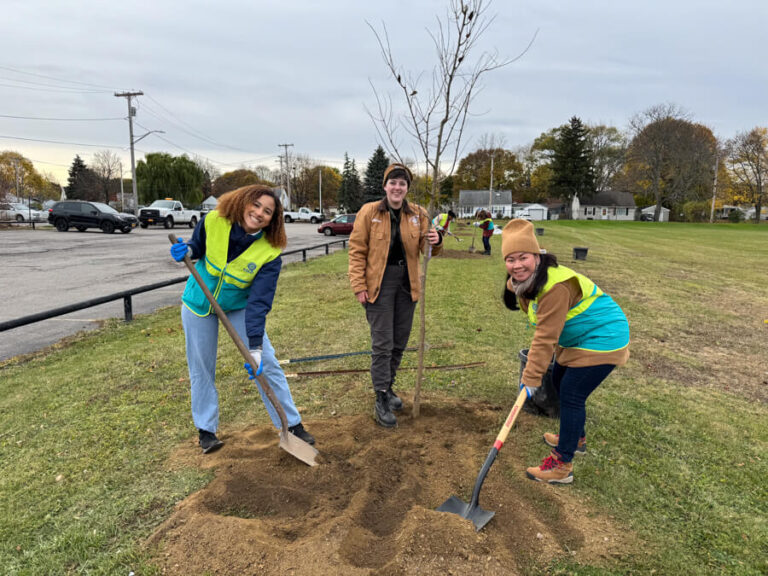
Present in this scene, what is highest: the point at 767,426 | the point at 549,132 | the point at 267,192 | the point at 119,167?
the point at 549,132

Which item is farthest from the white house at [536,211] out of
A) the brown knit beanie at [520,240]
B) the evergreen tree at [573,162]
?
the brown knit beanie at [520,240]

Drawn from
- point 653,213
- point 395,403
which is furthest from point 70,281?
point 653,213

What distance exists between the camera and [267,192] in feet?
9.57

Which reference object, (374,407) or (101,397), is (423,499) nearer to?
(374,407)

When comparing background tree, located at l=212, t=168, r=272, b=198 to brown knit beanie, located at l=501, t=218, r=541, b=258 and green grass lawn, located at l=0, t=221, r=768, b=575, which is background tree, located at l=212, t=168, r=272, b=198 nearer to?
green grass lawn, located at l=0, t=221, r=768, b=575

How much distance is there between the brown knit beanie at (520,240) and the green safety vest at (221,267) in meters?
1.49

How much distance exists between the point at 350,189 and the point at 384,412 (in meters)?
63.1

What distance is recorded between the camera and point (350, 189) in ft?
212

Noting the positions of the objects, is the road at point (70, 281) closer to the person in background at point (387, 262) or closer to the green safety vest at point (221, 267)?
the green safety vest at point (221, 267)

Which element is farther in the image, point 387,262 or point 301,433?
point 387,262

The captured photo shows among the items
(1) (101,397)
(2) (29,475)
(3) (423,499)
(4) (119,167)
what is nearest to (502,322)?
(3) (423,499)

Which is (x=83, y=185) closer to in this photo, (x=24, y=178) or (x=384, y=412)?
(x=24, y=178)

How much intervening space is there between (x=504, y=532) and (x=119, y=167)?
249ft

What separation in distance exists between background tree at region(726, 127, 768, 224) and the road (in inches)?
2414
